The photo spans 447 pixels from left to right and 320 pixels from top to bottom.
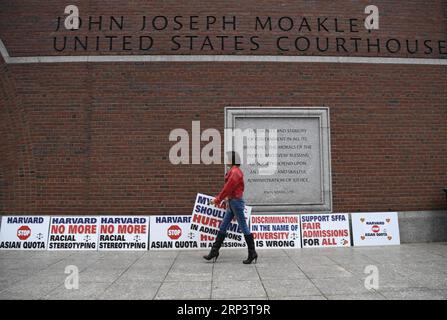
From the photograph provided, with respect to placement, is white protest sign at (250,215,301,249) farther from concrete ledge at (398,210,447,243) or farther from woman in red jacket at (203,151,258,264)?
concrete ledge at (398,210,447,243)

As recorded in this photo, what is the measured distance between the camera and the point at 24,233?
658 cm

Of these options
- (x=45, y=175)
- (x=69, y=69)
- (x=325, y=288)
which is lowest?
(x=325, y=288)

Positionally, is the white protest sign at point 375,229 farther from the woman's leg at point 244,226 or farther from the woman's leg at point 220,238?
the woman's leg at point 220,238

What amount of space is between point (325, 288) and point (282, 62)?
5.12m

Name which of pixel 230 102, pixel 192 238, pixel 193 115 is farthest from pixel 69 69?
pixel 192 238

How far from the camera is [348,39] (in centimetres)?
745

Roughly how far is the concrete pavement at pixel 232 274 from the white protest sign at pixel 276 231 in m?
0.28

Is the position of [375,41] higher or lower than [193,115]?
higher

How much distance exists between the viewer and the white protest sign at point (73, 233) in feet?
21.3

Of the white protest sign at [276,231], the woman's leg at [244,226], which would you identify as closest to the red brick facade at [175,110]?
the white protest sign at [276,231]

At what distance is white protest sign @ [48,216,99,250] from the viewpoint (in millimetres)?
6492

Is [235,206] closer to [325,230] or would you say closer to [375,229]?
[325,230]

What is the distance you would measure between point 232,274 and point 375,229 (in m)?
3.82

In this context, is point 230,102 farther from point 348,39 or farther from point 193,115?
point 348,39
